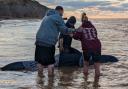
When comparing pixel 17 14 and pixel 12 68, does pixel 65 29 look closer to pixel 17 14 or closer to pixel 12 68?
pixel 12 68

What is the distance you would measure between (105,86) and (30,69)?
339cm

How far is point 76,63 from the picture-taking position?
14219 mm

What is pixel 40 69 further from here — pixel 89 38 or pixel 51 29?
pixel 89 38

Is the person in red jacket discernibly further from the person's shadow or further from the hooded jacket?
the person's shadow

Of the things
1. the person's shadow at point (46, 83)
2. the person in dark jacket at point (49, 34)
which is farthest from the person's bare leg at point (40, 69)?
the person in dark jacket at point (49, 34)

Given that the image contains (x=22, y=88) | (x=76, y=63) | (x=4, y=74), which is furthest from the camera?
(x=76, y=63)

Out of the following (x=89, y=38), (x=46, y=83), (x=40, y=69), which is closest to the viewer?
(x=46, y=83)

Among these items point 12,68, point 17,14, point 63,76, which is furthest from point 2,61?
point 17,14

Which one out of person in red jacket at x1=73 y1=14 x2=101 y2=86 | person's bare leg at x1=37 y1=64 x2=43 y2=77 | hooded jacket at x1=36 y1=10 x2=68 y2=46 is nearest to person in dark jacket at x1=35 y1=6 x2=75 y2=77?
hooded jacket at x1=36 y1=10 x2=68 y2=46

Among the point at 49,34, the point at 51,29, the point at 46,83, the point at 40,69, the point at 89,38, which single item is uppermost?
the point at 51,29

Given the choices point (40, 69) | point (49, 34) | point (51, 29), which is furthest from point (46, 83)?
point (51, 29)

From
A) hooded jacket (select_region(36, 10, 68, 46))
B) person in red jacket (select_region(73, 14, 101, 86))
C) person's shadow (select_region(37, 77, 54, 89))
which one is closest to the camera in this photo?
person's shadow (select_region(37, 77, 54, 89))

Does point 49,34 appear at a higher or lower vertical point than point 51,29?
lower

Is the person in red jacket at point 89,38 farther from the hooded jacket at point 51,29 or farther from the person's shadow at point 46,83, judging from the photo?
the person's shadow at point 46,83
